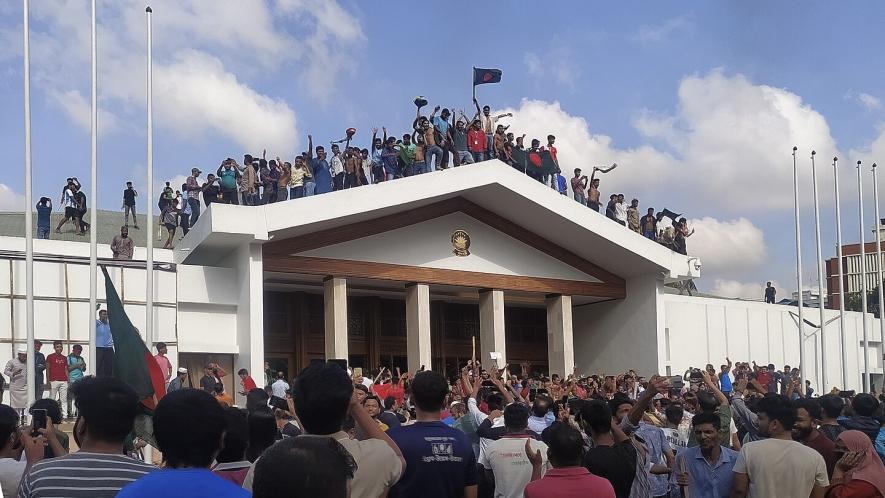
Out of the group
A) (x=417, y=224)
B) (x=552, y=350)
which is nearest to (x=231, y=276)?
(x=417, y=224)

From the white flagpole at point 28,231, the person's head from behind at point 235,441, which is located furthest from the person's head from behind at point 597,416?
the white flagpole at point 28,231

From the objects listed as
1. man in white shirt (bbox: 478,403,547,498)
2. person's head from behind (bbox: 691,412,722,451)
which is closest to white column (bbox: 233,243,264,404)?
man in white shirt (bbox: 478,403,547,498)

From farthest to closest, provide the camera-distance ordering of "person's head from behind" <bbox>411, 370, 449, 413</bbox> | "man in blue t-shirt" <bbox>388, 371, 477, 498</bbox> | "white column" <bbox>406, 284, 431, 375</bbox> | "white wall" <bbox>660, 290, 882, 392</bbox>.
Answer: "white wall" <bbox>660, 290, 882, 392</bbox>
"white column" <bbox>406, 284, 431, 375</bbox>
"person's head from behind" <bbox>411, 370, 449, 413</bbox>
"man in blue t-shirt" <bbox>388, 371, 477, 498</bbox>

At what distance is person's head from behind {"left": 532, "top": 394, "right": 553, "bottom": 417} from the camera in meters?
7.25

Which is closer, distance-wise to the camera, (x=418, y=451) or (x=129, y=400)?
(x=129, y=400)

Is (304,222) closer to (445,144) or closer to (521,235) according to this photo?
(445,144)

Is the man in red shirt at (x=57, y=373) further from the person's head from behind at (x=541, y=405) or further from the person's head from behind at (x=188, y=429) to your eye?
the person's head from behind at (x=188, y=429)

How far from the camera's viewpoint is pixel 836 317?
31266 millimetres

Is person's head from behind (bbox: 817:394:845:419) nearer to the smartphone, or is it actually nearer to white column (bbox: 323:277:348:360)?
the smartphone

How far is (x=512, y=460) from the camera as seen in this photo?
19.5ft

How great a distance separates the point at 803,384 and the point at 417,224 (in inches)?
443

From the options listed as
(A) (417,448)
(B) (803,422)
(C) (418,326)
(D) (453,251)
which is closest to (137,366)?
(A) (417,448)

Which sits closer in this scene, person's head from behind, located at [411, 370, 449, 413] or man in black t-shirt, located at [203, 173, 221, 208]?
person's head from behind, located at [411, 370, 449, 413]

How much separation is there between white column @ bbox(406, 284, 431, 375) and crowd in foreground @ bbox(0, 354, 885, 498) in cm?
1435
